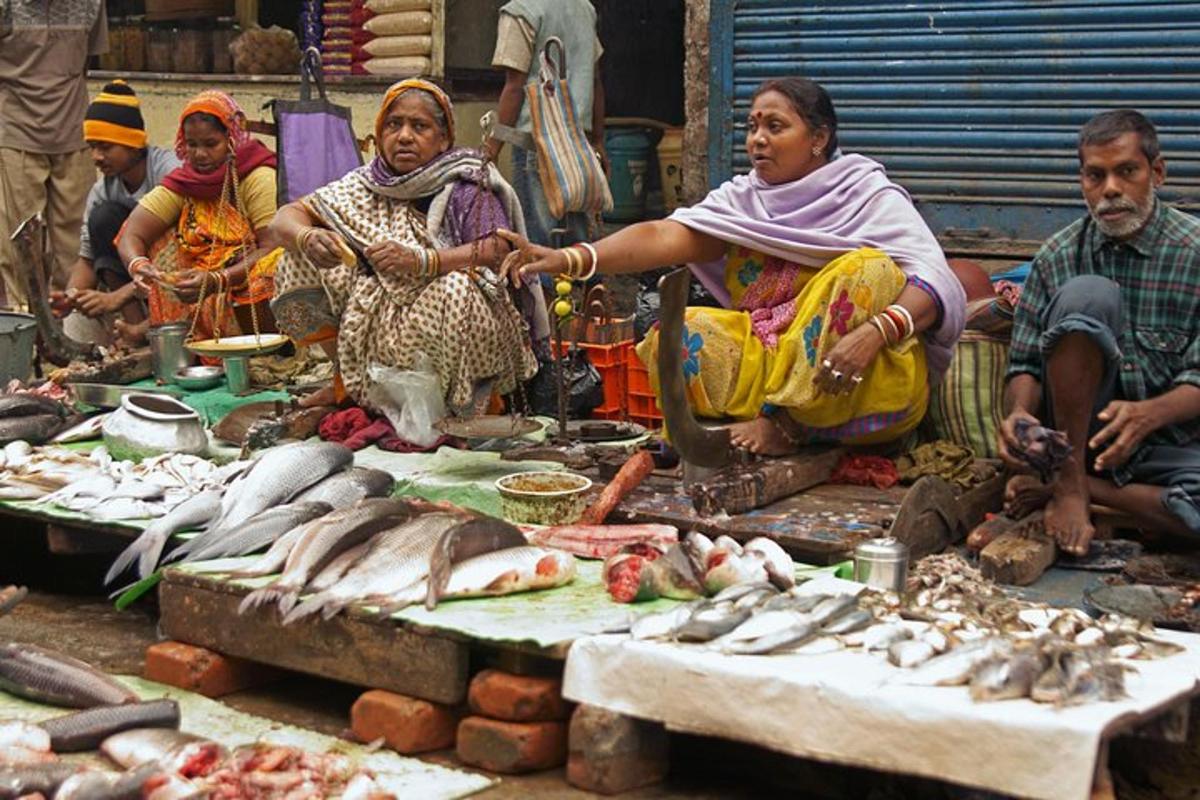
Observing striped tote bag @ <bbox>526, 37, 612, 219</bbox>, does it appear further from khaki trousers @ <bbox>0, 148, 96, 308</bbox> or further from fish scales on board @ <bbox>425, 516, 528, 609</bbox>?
khaki trousers @ <bbox>0, 148, 96, 308</bbox>

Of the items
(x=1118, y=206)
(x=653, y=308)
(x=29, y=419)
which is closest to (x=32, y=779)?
(x=29, y=419)

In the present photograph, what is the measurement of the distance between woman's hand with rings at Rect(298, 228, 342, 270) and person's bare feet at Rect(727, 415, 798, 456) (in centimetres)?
173

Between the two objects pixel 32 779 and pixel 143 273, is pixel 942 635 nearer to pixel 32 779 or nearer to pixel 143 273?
pixel 32 779

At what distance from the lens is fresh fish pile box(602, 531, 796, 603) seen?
4934 millimetres

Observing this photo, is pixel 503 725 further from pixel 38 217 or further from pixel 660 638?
pixel 38 217

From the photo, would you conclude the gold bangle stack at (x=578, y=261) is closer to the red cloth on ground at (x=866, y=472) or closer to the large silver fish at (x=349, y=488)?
the large silver fish at (x=349, y=488)

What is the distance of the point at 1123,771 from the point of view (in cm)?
448

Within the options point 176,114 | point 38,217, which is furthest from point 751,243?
point 176,114

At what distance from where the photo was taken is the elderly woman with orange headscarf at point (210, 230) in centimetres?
830

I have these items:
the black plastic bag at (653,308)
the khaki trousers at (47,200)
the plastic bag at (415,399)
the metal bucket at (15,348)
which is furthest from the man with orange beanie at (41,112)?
the black plastic bag at (653,308)

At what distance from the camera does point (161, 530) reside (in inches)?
228

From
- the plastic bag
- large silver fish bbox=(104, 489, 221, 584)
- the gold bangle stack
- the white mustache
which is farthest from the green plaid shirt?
large silver fish bbox=(104, 489, 221, 584)

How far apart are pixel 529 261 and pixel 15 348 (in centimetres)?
348

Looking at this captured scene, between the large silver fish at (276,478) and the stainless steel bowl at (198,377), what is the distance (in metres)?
2.00
